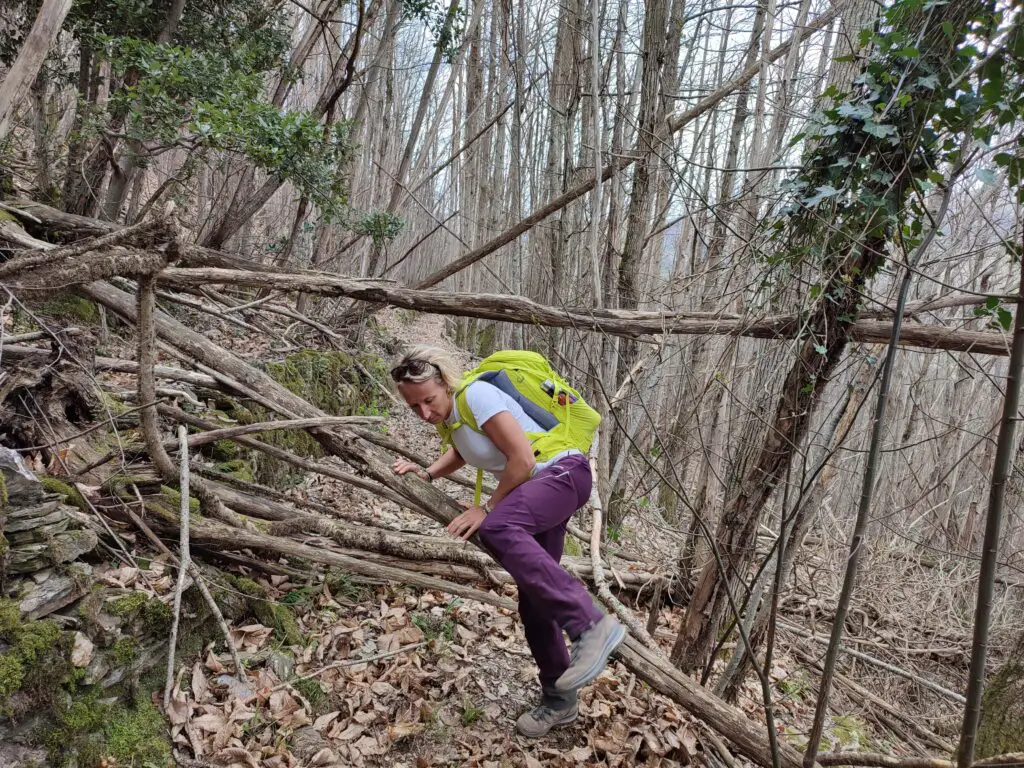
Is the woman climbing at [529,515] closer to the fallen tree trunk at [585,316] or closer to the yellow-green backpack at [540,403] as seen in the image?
the yellow-green backpack at [540,403]

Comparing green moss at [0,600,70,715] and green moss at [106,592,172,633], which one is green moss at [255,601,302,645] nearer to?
green moss at [106,592,172,633]

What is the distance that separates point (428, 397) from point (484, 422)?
1.09ft

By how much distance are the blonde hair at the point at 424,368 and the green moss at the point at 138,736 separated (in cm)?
190

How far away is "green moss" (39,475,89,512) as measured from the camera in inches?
114

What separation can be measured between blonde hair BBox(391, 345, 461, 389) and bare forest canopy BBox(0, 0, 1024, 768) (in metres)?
0.81

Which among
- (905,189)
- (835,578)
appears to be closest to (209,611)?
(905,189)

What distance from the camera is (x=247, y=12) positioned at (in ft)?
22.1

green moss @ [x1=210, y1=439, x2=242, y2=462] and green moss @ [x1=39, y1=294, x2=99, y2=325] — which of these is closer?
→ green moss @ [x1=39, y1=294, x2=99, y2=325]

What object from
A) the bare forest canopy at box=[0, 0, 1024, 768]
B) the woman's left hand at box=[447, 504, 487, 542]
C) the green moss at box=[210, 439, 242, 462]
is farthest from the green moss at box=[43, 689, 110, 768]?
the green moss at box=[210, 439, 242, 462]

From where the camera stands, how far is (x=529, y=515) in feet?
8.38

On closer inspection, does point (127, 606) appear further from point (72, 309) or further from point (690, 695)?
point (72, 309)

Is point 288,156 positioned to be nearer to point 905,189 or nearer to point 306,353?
point 306,353

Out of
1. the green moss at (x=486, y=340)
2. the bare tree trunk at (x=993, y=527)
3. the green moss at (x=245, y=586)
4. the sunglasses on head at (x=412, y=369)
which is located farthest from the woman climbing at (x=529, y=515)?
the green moss at (x=486, y=340)

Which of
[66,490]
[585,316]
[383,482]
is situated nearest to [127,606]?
[66,490]
